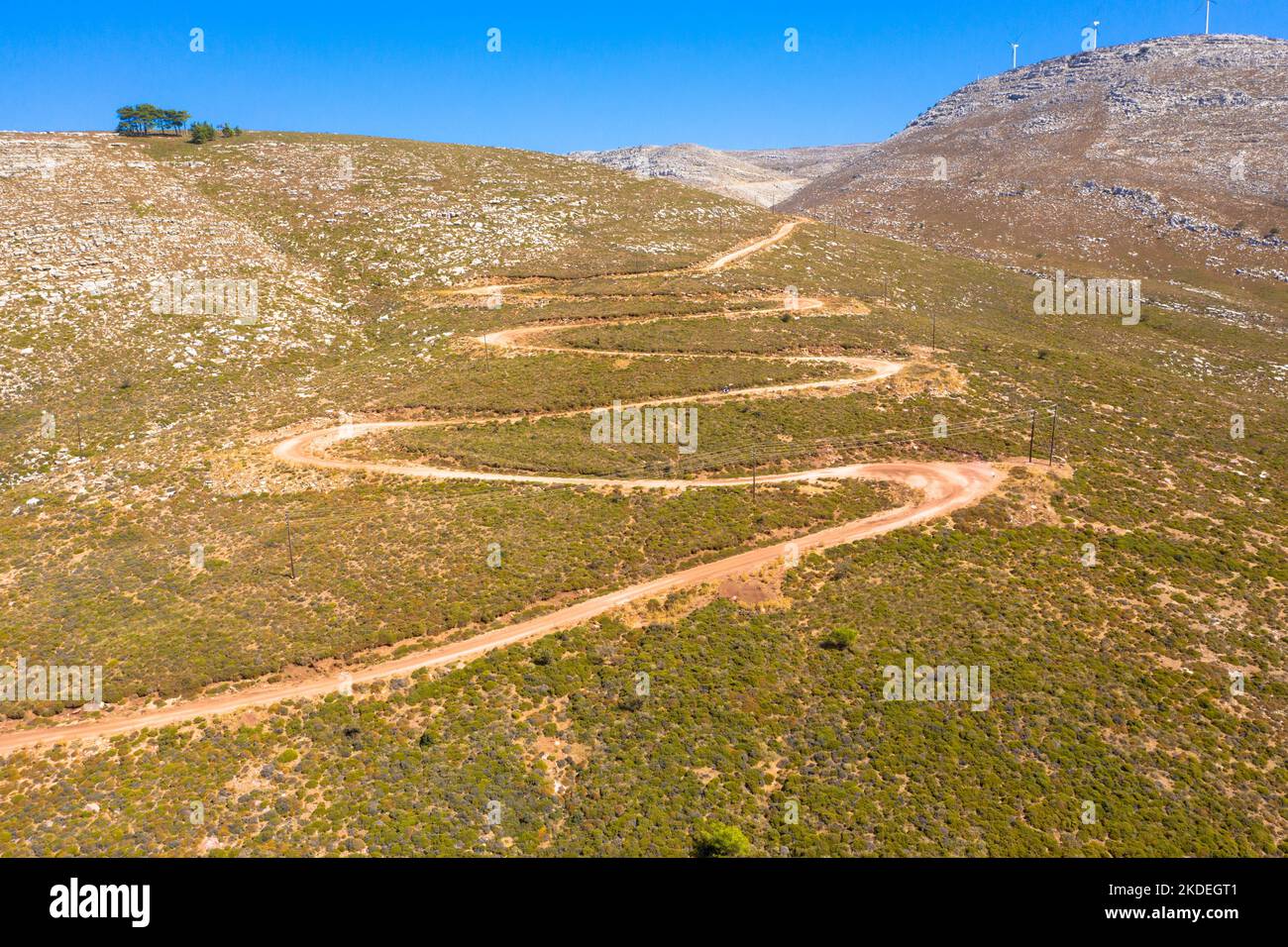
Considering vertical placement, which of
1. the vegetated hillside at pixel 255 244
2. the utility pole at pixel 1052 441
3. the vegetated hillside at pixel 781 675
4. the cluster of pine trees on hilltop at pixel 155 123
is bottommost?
the vegetated hillside at pixel 781 675

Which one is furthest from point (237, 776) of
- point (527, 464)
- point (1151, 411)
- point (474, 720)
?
point (1151, 411)

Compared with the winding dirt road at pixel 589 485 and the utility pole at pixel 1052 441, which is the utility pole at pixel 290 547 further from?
the utility pole at pixel 1052 441

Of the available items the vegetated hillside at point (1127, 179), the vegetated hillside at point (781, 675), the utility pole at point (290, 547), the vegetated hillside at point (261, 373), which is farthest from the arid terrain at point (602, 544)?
the vegetated hillside at point (1127, 179)

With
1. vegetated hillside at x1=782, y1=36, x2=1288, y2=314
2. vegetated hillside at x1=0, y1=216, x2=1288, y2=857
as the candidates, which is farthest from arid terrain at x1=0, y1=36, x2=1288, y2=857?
vegetated hillside at x1=782, y1=36, x2=1288, y2=314

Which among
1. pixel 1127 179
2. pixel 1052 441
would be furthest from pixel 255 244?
pixel 1127 179

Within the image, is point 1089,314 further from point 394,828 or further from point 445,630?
point 394,828

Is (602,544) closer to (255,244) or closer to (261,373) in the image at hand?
(261,373)
